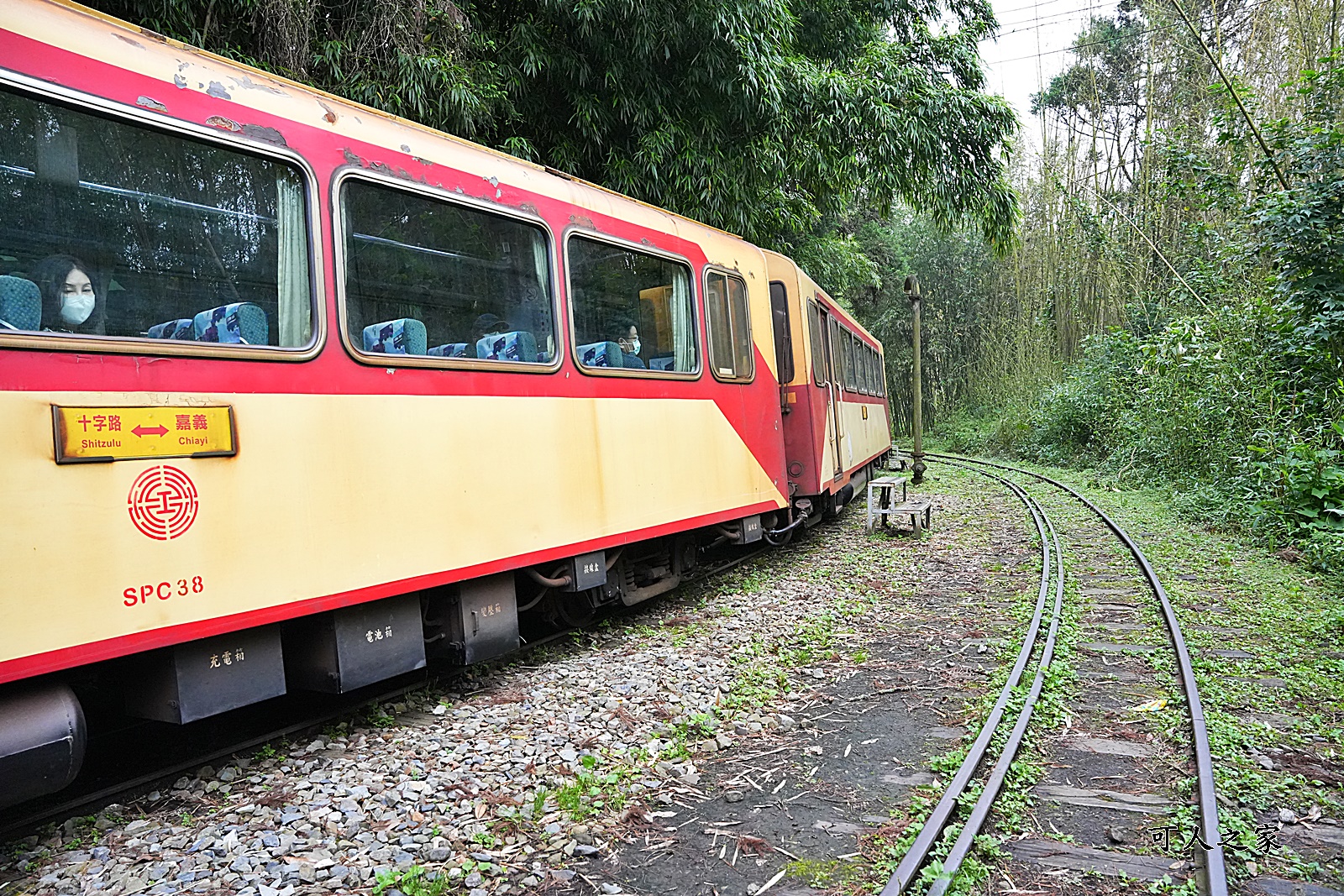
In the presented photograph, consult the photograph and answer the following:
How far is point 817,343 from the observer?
9.66m

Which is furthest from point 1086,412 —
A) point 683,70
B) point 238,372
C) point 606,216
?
point 238,372

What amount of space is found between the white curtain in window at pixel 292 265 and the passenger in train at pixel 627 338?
2.29 metres

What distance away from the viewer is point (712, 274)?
7.20m

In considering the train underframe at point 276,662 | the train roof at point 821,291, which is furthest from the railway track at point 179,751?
the train roof at point 821,291

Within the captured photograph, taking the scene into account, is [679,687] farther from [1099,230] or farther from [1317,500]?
[1099,230]

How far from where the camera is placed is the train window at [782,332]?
29.3 feet

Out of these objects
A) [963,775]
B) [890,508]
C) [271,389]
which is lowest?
[963,775]

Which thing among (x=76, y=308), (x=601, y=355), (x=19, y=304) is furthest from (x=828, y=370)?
(x=19, y=304)

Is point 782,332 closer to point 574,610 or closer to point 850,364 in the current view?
point 574,610

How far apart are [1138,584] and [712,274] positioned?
4602 millimetres

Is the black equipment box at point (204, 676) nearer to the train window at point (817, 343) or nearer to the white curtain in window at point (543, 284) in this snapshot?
the white curtain in window at point (543, 284)

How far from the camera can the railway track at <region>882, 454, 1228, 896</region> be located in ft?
9.77

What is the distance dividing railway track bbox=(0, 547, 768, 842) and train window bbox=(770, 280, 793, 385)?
4.87 meters

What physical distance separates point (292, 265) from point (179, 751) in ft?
7.49
